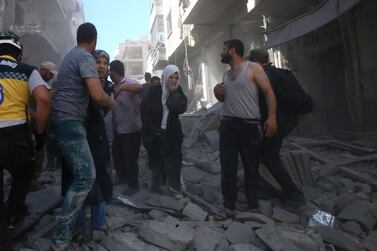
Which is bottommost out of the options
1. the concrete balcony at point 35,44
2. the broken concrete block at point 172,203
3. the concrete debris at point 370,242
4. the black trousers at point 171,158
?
the concrete debris at point 370,242

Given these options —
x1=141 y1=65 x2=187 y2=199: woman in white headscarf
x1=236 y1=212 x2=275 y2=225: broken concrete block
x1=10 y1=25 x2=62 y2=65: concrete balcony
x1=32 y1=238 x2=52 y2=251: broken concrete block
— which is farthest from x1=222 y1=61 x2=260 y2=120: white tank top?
x1=10 y1=25 x2=62 y2=65: concrete balcony

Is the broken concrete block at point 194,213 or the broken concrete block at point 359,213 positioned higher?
the broken concrete block at point 194,213

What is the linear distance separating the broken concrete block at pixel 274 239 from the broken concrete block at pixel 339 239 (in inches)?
18.9

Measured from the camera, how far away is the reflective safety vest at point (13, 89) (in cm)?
237

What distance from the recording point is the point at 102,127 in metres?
3.07

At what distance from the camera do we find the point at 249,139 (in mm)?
3479

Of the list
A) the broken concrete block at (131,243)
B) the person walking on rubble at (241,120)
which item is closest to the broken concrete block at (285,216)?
the person walking on rubble at (241,120)

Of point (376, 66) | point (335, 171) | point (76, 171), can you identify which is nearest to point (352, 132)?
point (376, 66)

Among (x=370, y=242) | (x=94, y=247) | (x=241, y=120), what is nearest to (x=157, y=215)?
(x=94, y=247)

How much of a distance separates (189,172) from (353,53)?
16.0ft

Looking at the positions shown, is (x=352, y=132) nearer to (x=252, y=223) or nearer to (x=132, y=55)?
(x=252, y=223)

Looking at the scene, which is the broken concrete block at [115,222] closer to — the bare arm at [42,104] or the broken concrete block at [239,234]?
the broken concrete block at [239,234]

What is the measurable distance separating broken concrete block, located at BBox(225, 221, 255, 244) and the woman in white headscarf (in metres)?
1.15

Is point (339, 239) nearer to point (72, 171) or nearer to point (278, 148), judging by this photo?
point (278, 148)
